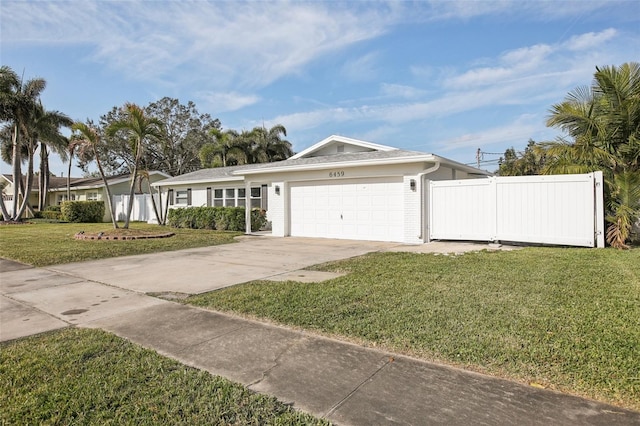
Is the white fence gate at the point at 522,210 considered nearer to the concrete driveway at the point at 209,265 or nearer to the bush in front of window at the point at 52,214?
the concrete driveway at the point at 209,265

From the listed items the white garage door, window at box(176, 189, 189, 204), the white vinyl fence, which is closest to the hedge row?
window at box(176, 189, 189, 204)

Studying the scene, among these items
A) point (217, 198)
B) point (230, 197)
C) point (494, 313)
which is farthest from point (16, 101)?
point (494, 313)

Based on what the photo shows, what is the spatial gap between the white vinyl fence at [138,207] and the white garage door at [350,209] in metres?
14.3

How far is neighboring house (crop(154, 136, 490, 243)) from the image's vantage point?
12.2 m

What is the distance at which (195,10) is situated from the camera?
10.3 m

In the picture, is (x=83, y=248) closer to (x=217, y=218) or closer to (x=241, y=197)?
(x=217, y=218)

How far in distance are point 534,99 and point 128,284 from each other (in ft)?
59.7

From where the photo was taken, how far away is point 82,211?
84.5ft

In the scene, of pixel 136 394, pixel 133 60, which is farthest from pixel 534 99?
pixel 136 394

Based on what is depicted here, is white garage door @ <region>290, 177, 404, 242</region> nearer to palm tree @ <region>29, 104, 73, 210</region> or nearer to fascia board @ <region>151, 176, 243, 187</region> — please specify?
fascia board @ <region>151, 176, 243, 187</region>

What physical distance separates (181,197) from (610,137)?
69.0 feet

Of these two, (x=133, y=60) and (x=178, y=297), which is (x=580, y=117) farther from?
(x=133, y=60)

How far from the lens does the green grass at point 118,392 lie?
253cm

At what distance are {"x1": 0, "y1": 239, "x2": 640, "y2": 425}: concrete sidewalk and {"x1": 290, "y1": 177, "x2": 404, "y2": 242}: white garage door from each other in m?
8.66
